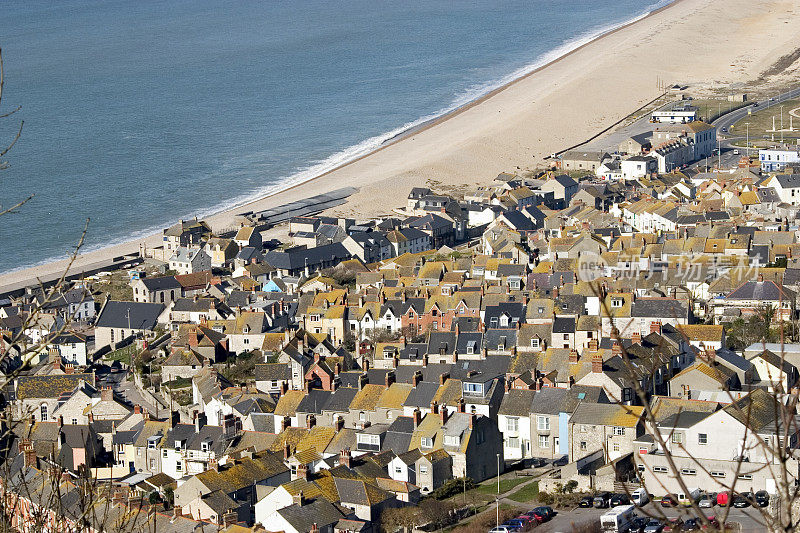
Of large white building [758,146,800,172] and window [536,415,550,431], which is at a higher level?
window [536,415,550,431]

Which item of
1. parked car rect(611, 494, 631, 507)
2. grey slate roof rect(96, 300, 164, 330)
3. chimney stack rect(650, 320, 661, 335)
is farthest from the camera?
grey slate roof rect(96, 300, 164, 330)

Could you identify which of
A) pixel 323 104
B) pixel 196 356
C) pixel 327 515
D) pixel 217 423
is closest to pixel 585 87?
pixel 323 104

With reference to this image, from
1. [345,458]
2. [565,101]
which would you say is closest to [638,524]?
[345,458]

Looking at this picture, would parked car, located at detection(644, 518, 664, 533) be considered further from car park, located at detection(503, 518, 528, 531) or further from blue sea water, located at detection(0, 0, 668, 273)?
blue sea water, located at detection(0, 0, 668, 273)

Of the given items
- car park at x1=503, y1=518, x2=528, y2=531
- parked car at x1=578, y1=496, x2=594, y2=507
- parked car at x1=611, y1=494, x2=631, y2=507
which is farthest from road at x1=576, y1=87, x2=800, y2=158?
car park at x1=503, y1=518, x2=528, y2=531

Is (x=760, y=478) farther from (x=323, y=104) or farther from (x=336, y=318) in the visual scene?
(x=323, y=104)
